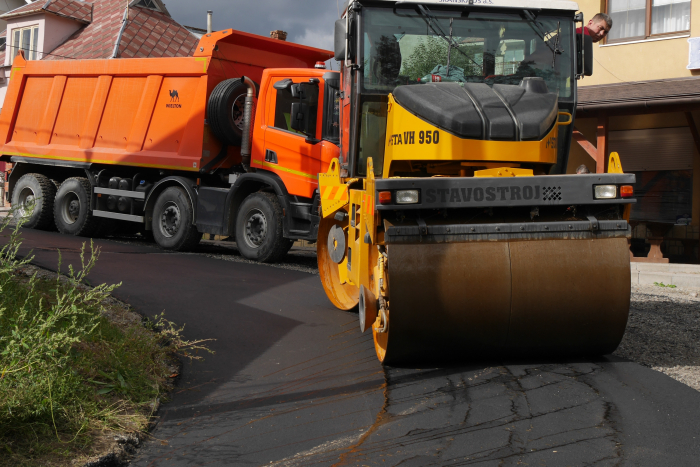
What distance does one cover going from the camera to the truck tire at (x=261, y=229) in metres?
9.87

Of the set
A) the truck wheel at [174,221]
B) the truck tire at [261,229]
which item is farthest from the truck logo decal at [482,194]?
the truck wheel at [174,221]

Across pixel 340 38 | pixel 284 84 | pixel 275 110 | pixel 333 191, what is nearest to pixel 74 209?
pixel 275 110

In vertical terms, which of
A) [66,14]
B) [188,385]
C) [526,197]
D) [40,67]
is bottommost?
[188,385]

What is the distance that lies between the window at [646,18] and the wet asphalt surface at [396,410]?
391 inches

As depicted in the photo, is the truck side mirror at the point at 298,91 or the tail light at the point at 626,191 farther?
the truck side mirror at the point at 298,91

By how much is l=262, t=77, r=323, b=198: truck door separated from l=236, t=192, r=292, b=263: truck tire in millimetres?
409

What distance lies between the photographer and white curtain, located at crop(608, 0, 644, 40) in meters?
13.0

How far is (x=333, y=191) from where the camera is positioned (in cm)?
646

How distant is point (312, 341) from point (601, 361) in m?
2.29

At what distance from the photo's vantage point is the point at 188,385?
4.50m

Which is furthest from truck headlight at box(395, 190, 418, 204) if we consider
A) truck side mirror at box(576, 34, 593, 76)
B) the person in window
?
the person in window

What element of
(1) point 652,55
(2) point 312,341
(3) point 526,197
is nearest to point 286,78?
(2) point 312,341

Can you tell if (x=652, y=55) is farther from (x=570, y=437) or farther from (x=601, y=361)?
(x=570, y=437)

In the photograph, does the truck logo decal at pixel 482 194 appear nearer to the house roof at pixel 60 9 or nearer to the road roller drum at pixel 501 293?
the road roller drum at pixel 501 293
